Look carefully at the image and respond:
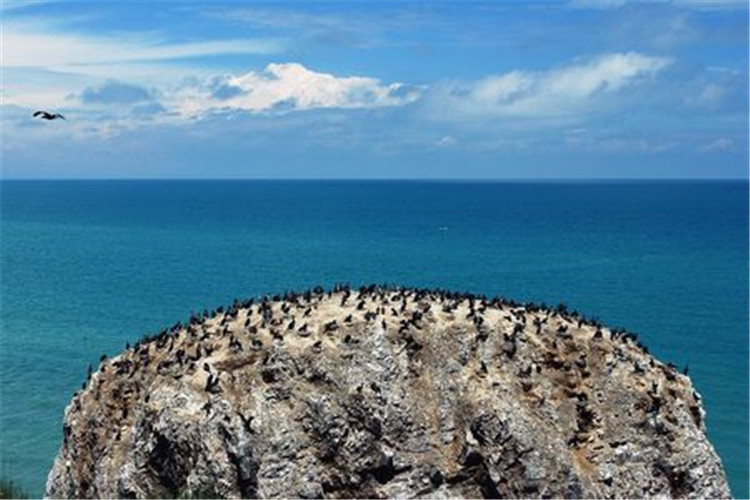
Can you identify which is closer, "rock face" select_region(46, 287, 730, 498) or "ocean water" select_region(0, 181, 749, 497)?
"rock face" select_region(46, 287, 730, 498)

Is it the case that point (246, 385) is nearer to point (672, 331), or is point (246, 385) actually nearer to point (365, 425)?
point (365, 425)

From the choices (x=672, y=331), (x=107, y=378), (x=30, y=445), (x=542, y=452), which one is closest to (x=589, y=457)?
(x=542, y=452)

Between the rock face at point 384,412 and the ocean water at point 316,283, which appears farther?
the ocean water at point 316,283

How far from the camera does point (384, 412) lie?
139 feet

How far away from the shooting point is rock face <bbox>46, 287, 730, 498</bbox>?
135 ft

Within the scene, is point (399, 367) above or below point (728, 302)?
above

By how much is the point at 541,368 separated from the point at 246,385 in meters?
13.9

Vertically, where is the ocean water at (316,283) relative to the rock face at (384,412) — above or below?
below

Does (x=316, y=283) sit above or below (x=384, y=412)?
below

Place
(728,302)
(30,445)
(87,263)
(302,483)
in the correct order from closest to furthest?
(302,483), (30,445), (728,302), (87,263)

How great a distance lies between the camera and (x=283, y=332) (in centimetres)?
4453

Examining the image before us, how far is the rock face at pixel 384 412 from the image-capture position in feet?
135

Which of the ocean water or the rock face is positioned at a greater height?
the rock face

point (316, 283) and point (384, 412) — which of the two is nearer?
point (384, 412)
